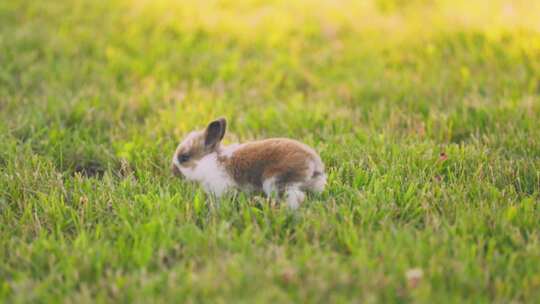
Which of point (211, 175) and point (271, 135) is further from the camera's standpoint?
point (271, 135)

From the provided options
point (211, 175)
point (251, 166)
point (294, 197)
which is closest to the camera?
point (294, 197)

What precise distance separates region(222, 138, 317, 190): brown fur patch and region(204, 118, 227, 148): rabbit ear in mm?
211

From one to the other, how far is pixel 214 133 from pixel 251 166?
499 millimetres

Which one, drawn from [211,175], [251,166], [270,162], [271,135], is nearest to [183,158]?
[211,175]

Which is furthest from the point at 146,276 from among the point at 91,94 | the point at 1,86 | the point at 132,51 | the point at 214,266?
the point at 132,51

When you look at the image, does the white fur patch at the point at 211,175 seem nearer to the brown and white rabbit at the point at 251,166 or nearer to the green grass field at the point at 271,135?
the brown and white rabbit at the point at 251,166

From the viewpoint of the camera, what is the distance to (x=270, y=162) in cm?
439

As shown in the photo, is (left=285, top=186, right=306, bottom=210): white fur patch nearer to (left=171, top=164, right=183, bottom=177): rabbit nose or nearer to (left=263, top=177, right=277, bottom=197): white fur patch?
(left=263, top=177, right=277, bottom=197): white fur patch

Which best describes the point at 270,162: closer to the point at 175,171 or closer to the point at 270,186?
the point at 270,186

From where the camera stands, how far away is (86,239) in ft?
12.8

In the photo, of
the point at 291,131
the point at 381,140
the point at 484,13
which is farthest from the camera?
the point at 484,13

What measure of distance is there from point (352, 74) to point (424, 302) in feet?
15.7

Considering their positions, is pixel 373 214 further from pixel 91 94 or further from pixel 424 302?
pixel 91 94

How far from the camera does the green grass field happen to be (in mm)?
3543
